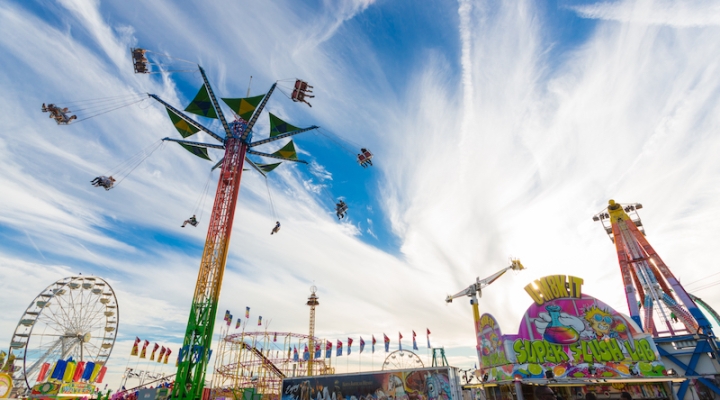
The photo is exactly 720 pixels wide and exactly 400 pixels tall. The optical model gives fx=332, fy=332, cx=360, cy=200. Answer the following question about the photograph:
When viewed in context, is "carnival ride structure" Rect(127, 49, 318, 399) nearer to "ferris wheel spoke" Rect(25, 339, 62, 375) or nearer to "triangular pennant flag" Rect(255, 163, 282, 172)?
"triangular pennant flag" Rect(255, 163, 282, 172)

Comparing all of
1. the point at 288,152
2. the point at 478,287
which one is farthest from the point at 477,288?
the point at 288,152

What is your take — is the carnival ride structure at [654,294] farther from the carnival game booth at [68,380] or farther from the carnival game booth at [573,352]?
the carnival game booth at [68,380]

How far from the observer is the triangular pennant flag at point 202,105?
27812 millimetres

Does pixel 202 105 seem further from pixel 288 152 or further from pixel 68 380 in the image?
pixel 68 380

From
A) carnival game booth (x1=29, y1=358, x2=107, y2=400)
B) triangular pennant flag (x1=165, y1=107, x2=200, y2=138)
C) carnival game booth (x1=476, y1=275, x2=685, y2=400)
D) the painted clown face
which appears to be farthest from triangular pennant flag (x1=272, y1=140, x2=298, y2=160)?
carnival game booth (x1=29, y1=358, x2=107, y2=400)

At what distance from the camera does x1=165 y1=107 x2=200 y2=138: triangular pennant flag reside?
2978 centimetres

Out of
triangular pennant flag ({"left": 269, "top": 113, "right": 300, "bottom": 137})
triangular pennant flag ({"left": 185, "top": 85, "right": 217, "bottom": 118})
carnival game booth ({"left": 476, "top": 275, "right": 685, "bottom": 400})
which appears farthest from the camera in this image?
triangular pennant flag ({"left": 269, "top": 113, "right": 300, "bottom": 137})

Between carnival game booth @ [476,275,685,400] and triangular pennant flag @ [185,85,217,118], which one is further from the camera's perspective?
triangular pennant flag @ [185,85,217,118]

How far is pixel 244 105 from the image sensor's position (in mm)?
28234

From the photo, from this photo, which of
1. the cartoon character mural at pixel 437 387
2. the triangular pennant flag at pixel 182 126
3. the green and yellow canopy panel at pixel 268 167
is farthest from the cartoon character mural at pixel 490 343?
the triangular pennant flag at pixel 182 126

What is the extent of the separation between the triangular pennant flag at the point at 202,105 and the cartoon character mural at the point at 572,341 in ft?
97.6

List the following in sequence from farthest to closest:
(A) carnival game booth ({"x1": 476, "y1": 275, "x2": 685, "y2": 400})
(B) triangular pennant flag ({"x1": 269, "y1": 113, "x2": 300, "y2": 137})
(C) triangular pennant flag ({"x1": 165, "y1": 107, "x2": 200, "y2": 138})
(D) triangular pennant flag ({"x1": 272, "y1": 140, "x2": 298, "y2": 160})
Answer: (D) triangular pennant flag ({"x1": 272, "y1": 140, "x2": 298, "y2": 160}) < (B) triangular pennant flag ({"x1": 269, "y1": 113, "x2": 300, "y2": 137}) < (C) triangular pennant flag ({"x1": 165, "y1": 107, "x2": 200, "y2": 138}) < (A) carnival game booth ({"x1": 476, "y1": 275, "x2": 685, "y2": 400})

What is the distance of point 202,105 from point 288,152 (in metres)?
8.45

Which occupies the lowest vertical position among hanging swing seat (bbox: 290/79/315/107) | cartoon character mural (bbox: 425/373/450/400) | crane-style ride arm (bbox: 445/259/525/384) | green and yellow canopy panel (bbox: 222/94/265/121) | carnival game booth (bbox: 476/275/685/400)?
cartoon character mural (bbox: 425/373/450/400)
